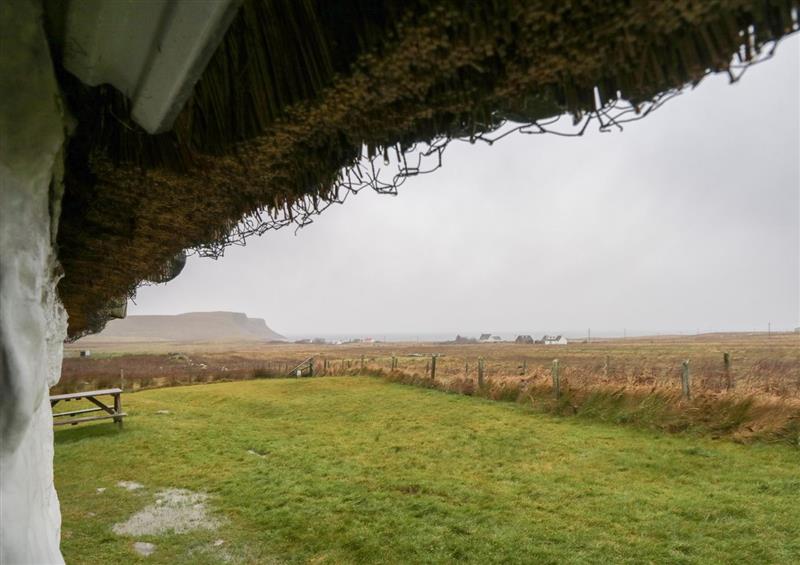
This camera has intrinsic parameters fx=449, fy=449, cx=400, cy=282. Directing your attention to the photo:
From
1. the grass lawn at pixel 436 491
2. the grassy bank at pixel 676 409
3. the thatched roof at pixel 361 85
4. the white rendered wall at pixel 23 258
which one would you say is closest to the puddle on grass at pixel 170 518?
the grass lawn at pixel 436 491

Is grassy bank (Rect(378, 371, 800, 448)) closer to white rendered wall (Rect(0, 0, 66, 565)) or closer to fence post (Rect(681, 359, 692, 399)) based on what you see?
fence post (Rect(681, 359, 692, 399))

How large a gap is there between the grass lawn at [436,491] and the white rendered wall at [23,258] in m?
3.26

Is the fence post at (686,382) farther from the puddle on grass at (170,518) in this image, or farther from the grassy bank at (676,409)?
the puddle on grass at (170,518)

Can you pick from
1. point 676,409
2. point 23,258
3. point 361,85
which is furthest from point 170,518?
point 676,409

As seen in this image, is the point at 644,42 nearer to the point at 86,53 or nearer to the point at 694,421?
the point at 86,53

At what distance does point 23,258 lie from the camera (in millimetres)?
1587

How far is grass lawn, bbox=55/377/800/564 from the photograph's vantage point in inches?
169

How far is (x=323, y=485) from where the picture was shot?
6168 mm

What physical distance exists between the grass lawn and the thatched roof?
11.9ft

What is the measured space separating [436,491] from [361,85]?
18.1 feet

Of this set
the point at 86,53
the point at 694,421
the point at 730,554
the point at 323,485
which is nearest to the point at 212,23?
the point at 86,53

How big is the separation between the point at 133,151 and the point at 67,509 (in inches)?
214

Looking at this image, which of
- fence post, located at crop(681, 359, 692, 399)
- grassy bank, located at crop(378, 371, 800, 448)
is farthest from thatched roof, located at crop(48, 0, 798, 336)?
fence post, located at crop(681, 359, 692, 399)

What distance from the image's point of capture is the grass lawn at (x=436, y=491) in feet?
14.1
